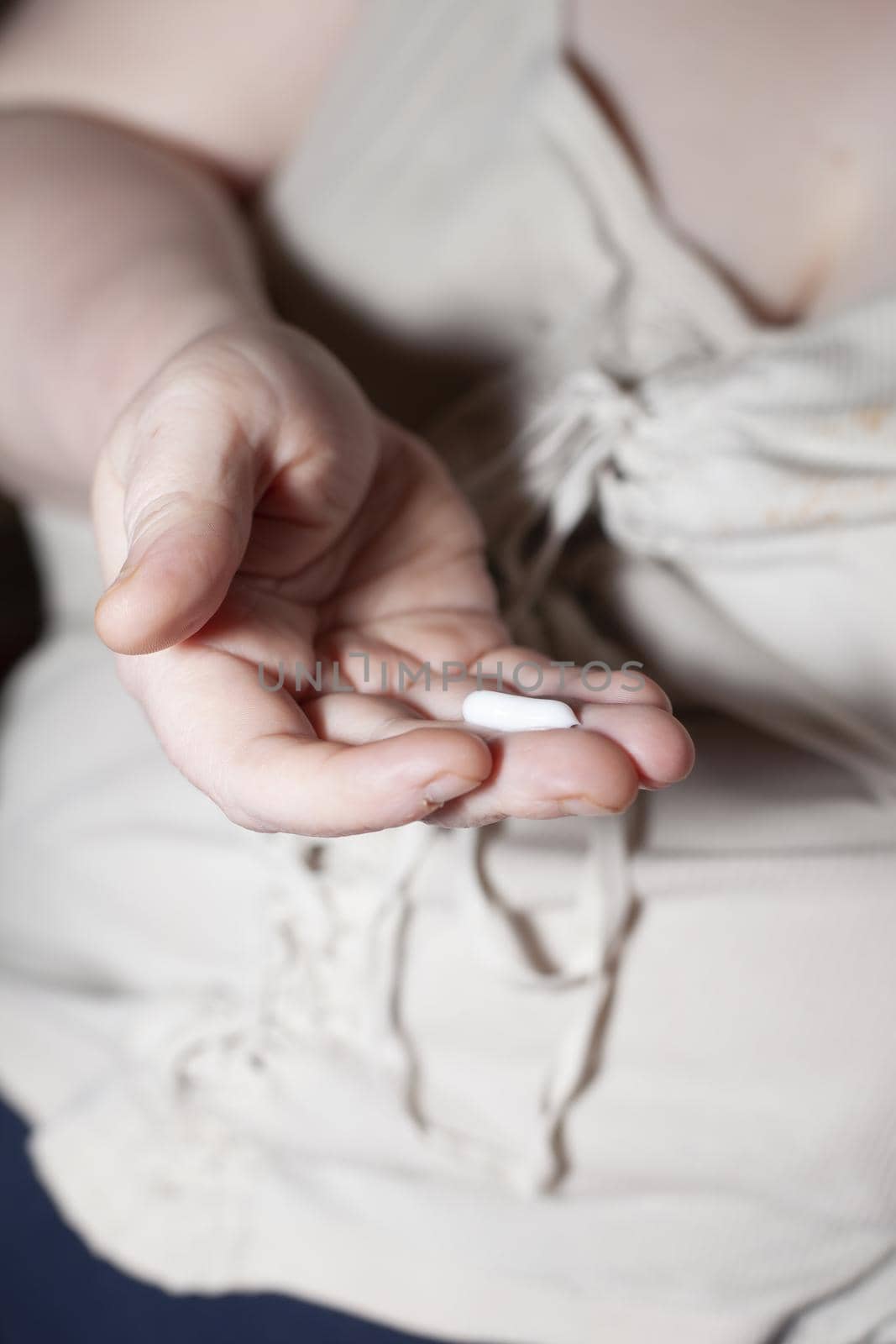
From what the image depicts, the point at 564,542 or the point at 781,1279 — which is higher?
the point at 564,542

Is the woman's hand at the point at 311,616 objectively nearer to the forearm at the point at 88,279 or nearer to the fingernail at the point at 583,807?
the fingernail at the point at 583,807

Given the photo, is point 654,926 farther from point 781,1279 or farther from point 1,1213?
point 1,1213

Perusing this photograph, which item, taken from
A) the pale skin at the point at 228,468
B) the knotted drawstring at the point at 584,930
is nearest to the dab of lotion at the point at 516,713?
the pale skin at the point at 228,468


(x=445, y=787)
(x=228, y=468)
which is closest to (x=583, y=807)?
(x=445, y=787)

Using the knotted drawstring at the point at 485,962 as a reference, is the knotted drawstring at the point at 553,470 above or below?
above

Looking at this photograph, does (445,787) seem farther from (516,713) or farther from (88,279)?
(88,279)

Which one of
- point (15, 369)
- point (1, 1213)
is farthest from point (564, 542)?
point (1, 1213)

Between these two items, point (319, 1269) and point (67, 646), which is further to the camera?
point (67, 646)
